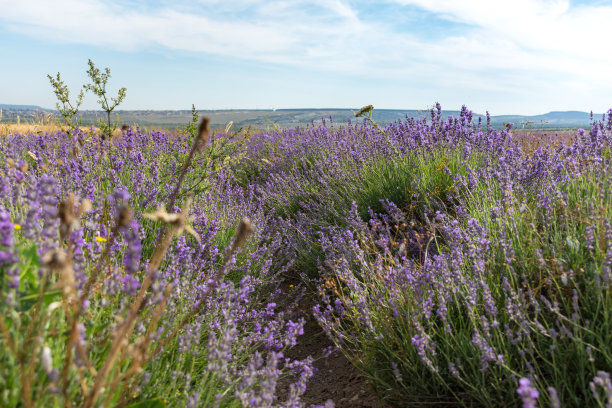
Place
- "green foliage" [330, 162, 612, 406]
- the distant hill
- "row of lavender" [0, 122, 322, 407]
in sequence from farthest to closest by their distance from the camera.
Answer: the distant hill
"green foliage" [330, 162, 612, 406]
"row of lavender" [0, 122, 322, 407]

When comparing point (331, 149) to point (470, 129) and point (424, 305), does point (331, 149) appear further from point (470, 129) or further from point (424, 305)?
point (424, 305)

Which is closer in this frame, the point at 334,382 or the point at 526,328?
the point at 526,328

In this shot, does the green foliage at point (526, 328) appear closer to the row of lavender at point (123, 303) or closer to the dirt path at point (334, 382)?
the dirt path at point (334, 382)

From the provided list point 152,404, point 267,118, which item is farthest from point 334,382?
point 267,118

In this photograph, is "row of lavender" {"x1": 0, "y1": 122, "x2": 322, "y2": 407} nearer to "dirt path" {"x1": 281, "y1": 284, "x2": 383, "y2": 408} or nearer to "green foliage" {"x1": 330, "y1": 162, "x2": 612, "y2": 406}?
"dirt path" {"x1": 281, "y1": 284, "x2": 383, "y2": 408}

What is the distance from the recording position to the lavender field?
46.6 inches

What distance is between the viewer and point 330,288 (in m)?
2.63

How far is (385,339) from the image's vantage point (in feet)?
A: 7.03

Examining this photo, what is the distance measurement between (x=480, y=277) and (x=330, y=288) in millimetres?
986

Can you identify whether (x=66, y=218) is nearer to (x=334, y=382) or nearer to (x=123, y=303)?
(x=123, y=303)

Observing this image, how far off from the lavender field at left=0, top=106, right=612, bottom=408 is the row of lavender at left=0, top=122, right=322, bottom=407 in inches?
0.5

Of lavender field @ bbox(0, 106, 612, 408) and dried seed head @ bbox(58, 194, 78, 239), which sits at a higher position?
dried seed head @ bbox(58, 194, 78, 239)

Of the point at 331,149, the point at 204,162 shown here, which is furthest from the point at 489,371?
the point at 331,149

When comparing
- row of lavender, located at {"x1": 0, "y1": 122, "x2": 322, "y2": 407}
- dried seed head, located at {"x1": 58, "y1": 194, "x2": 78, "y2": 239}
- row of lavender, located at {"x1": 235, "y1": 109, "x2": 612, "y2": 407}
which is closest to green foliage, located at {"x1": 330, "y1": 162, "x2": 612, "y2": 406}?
row of lavender, located at {"x1": 235, "y1": 109, "x2": 612, "y2": 407}
